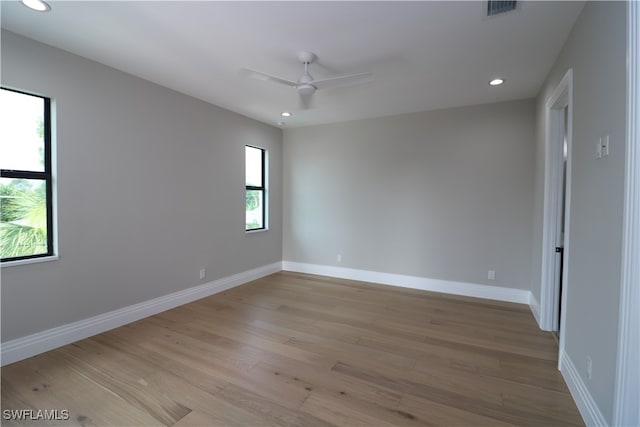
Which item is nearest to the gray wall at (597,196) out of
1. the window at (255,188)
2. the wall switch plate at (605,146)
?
the wall switch plate at (605,146)

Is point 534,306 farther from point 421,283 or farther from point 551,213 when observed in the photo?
point 421,283

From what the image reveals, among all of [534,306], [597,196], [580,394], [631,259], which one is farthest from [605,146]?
[534,306]

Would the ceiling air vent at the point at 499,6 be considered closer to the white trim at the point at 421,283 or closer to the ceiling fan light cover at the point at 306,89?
the ceiling fan light cover at the point at 306,89

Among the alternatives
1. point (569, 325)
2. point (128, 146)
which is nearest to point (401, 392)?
point (569, 325)

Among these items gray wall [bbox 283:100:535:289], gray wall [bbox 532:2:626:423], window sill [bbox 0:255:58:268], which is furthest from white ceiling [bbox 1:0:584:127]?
window sill [bbox 0:255:58:268]

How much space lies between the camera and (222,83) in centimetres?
331

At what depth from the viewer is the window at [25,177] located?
235 centimetres

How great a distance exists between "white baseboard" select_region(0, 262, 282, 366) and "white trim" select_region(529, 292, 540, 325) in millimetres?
3942

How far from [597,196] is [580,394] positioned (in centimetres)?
126

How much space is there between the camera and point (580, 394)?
6.08ft

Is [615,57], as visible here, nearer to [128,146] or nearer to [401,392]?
[401,392]

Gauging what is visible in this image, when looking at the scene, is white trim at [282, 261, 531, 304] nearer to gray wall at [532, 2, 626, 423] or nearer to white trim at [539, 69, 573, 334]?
white trim at [539, 69, 573, 334]

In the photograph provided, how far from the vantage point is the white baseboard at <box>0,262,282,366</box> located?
7.80ft

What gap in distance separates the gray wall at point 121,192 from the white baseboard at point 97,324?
7 cm
